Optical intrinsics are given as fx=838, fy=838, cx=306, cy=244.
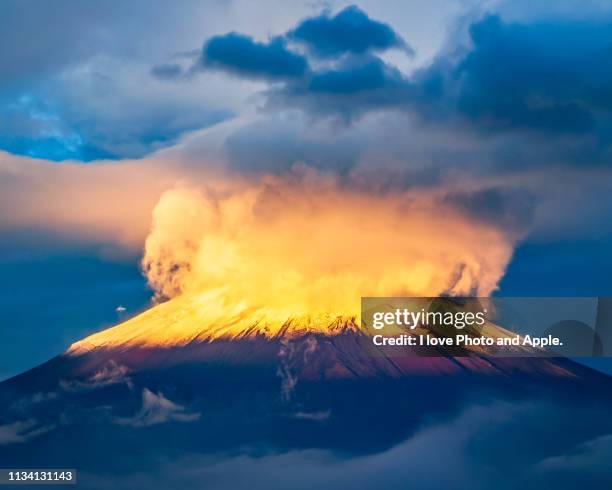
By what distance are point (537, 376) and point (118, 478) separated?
67.4 m

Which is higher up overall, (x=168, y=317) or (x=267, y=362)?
(x=168, y=317)

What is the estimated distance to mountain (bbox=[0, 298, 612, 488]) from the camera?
12056cm

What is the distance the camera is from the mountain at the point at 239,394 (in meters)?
121

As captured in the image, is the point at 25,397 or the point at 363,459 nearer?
the point at 363,459

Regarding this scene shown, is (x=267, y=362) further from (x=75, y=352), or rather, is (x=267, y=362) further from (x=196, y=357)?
(x=75, y=352)

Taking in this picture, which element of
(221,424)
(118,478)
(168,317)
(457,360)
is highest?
(168,317)

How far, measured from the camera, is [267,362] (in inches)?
5113

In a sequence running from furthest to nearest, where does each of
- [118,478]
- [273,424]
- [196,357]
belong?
[196,357], [273,424], [118,478]

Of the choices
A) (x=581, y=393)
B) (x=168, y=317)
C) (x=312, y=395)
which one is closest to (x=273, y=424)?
(x=312, y=395)

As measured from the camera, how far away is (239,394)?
4941 inches

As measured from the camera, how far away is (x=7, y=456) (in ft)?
391

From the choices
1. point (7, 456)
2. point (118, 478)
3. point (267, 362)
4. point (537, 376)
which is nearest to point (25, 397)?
point (7, 456)

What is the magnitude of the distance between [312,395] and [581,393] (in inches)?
1784

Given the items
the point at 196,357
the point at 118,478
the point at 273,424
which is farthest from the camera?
the point at 196,357
